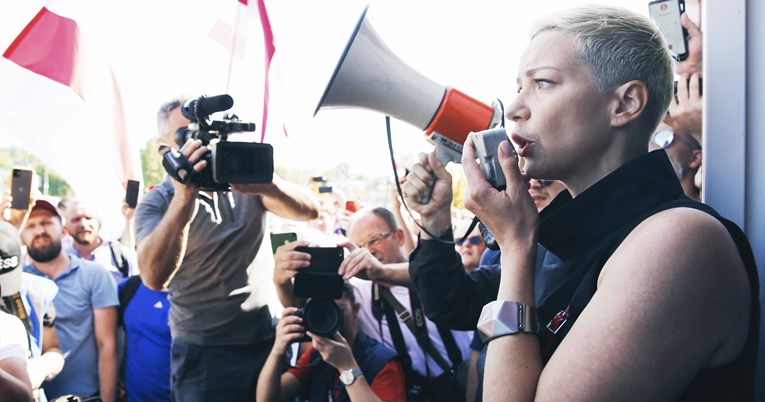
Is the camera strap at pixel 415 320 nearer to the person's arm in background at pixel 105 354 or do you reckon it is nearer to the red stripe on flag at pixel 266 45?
the red stripe on flag at pixel 266 45

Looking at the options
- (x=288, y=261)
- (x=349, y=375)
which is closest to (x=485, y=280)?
(x=349, y=375)

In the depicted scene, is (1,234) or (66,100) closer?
(1,234)

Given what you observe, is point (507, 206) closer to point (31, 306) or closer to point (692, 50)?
point (692, 50)

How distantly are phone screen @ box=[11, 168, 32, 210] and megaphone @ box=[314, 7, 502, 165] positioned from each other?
11.7 ft

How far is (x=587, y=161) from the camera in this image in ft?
4.33

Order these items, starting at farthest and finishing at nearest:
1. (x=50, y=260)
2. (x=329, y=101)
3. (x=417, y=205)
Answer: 1. (x=50, y=260)
2. (x=417, y=205)
3. (x=329, y=101)

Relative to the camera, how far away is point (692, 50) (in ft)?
6.10

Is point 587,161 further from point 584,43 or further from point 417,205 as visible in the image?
point 417,205

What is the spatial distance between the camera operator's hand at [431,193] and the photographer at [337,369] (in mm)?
1025

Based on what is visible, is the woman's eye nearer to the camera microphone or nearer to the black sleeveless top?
the black sleeveless top

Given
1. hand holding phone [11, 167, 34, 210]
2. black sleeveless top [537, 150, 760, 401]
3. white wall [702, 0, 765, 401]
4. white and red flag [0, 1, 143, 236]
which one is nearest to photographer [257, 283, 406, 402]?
white and red flag [0, 1, 143, 236]

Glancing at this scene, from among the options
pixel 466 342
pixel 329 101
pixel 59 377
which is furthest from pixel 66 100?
pixel 466 342

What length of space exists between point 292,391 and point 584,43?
2.37 meters

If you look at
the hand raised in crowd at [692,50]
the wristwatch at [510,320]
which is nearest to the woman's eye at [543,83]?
the wristwatch at [510,320]
